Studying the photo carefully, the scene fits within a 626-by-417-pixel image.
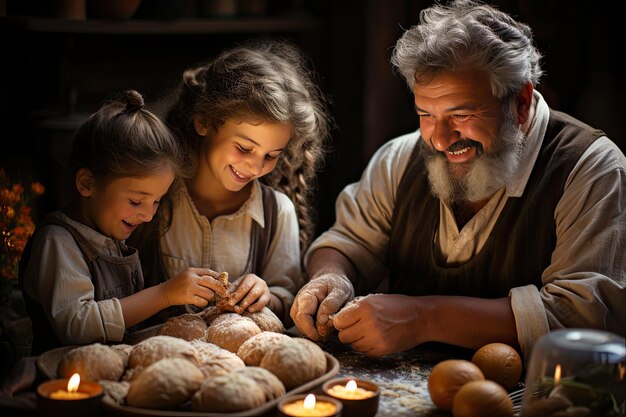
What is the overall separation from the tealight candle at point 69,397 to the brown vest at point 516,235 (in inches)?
50.0

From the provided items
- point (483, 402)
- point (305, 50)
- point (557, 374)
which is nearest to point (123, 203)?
point (483, 402)

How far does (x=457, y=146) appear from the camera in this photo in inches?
103

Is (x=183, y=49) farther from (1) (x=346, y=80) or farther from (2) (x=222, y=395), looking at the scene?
(2) (x=222, y=395)

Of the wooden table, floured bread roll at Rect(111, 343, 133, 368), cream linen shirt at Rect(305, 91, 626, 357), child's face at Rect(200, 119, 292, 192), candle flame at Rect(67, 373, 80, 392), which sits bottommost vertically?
the wooden table

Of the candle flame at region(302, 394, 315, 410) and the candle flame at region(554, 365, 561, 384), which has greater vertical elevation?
the candle flame at region(554, 365, 561, 384)

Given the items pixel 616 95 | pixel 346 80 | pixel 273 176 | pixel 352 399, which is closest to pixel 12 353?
pixel 352 399

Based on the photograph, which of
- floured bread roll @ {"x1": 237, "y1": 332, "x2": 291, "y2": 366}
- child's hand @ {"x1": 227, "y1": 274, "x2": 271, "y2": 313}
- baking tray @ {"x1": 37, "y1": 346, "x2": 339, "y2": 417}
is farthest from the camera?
child's hand @ {"x1": 227, "y1": 274, "x2": 271, "y2": 313}

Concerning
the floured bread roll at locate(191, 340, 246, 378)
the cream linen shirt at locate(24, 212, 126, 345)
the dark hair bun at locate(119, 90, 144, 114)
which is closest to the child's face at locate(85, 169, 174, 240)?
the cream linen shirt at locate(24, 212, 126, 345)

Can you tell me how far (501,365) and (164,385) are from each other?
0.88 meters

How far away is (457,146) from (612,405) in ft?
3.28

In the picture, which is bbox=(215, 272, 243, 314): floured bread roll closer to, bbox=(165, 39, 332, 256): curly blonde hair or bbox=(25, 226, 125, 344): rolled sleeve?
bbox=(25, 226, 125, 344): rolled sleeve

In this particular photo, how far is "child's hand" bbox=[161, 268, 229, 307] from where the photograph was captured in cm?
242

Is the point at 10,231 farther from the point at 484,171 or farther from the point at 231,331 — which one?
the point at 484,171

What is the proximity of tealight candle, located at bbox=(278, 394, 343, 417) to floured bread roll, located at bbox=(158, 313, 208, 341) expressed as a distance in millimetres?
553
